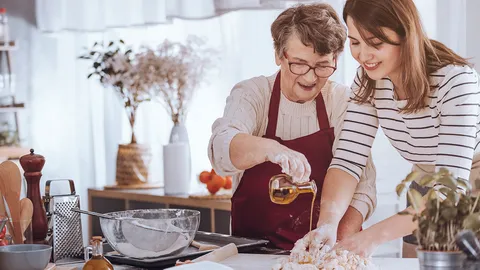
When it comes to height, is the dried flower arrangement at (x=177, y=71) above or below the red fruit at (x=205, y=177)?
above

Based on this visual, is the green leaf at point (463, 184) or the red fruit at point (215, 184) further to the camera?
the red fruit at point (215, 184)

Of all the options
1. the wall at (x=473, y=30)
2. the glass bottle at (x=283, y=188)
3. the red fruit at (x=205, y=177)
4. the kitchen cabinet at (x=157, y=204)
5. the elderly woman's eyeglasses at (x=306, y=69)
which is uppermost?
the wall at (x=473, y=30)

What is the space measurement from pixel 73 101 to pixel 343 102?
10.00 ft

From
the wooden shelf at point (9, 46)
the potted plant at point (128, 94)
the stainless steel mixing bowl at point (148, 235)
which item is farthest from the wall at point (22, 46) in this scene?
the stainless steel mixing bowl at point (148, 235)

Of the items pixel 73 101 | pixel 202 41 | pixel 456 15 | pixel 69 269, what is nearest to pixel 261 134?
pixel 69 269

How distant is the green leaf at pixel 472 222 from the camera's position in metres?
1.11

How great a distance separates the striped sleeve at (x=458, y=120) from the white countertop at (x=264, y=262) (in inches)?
9.2

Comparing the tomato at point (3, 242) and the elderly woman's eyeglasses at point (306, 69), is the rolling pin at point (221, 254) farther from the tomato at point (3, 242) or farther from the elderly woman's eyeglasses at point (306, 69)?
the elderly woman's eyeglasses at point (306, 69)

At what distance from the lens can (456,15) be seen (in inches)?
109

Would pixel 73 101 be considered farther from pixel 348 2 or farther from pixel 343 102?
pixel 348 2

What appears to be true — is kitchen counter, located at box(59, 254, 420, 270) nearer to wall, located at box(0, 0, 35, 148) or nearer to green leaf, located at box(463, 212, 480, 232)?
green leaf, located at box(463, 212, 480, 232)

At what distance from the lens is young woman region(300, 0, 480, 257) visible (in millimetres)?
1711

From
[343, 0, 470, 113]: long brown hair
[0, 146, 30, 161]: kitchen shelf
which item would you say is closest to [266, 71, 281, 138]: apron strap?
[343, 0, 470, 113]: long brown hair

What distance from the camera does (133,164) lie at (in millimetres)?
3650
